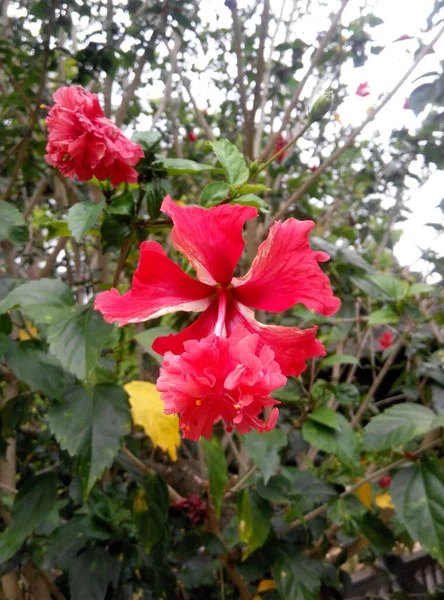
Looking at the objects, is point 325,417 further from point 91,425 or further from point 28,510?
point 28,510

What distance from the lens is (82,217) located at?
2.51ft

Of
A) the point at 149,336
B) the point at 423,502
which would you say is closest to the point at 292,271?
the point at 149,336

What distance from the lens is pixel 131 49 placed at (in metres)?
1.71

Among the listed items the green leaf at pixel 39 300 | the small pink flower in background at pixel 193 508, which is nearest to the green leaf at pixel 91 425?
the green leaf at pixel 39 300

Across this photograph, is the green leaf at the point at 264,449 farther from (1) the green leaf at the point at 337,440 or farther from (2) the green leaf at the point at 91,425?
(2) the green leaf at the point at 91,425

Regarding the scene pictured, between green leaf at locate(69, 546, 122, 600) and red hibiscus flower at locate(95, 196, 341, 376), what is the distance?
30.7 inches

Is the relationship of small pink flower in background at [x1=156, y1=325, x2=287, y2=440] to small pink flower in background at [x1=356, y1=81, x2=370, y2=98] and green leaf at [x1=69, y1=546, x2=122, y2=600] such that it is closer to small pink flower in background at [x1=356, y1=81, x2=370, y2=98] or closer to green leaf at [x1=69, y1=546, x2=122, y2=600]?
green leaf at [x1=69, y1=546, x2=122, y2=600]

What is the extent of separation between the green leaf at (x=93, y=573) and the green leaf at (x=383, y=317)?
3.10 ft

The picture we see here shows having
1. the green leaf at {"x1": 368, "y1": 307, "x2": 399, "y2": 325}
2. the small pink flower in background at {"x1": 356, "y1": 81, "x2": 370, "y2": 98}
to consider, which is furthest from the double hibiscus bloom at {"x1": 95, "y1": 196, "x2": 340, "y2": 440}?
the small pink flower in background at {"x1": 356, "y1": 81, "x2": 370, "y2": 98}

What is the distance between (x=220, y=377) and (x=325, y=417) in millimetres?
759

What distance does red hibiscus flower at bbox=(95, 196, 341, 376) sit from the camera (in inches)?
21.4

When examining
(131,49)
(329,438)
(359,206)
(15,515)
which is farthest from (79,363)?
(359,206)

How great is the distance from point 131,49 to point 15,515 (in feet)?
5.13

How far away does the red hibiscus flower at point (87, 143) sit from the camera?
2.44 ft
